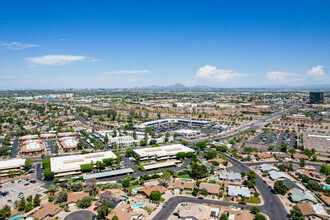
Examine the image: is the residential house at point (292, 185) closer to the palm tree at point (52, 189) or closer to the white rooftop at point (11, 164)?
the palm tree at point (52, 189)

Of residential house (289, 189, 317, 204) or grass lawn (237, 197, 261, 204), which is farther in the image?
grass lawn (237, 197, 261, 204)

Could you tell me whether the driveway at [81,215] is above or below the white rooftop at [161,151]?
below

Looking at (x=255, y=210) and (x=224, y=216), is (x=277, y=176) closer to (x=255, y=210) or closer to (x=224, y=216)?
(x=255, y=210)

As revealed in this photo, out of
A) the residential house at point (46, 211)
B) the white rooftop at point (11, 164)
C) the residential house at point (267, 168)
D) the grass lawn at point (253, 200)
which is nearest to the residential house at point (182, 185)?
the grass lawn at point (253, 200)

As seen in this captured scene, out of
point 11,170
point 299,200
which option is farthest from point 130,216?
point 11,170

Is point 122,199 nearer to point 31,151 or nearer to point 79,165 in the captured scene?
point 79,165

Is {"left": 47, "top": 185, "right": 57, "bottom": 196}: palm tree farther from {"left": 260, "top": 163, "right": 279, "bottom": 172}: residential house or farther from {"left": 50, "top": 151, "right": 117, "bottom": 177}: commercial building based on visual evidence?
{"left": 260, "top": 163, "right": 279, "bottom": 172}: residential house

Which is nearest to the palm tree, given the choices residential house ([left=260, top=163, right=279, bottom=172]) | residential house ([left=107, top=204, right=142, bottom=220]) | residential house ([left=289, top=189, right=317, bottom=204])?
residential house ([left=107, top=204, right=142, bottom=220])

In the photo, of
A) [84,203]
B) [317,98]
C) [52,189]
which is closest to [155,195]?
[84,203]

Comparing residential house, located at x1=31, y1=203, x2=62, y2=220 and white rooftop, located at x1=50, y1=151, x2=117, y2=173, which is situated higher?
white rooftop, located at x1=50, y1=151, x2=117, y2=173
